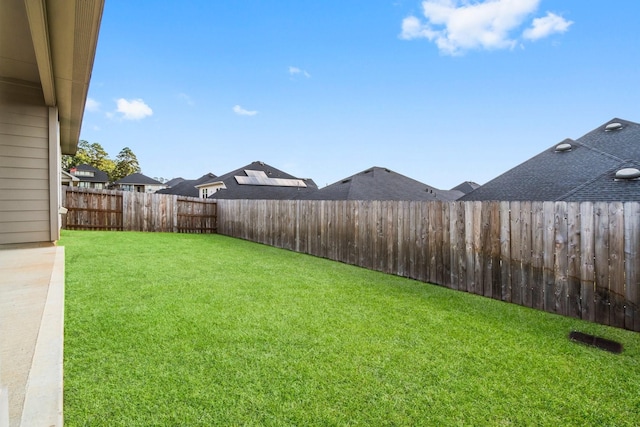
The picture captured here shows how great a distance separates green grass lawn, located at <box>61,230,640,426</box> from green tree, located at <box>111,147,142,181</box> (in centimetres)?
5799

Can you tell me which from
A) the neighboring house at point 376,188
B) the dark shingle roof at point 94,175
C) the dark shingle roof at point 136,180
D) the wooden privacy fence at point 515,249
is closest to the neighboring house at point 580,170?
the neighboring house at point 376,188

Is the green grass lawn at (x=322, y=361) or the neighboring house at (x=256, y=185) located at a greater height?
the neighboring house at (x=256, y=185)

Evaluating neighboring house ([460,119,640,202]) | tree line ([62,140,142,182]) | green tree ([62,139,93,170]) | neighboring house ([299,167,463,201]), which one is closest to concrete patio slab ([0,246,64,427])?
neighboring house ([460,119,640,202])

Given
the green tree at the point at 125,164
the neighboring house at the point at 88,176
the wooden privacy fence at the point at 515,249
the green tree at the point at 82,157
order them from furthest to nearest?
1. the green tree at the point at 125,164
2. the green tree at the point at 82,157
3. the neighboring house at the point at 88,176
4. the wooden privacy fence at the point at 515,249

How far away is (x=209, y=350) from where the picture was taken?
2.15 m

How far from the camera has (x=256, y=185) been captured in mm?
26266

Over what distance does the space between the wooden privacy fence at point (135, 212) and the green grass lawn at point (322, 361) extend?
8332 mm

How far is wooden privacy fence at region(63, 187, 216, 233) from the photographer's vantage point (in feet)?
34.0

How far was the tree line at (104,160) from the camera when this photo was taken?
48844mm

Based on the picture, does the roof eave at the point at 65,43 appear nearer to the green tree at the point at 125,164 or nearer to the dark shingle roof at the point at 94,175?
the dark shingle roof at the point at 94,175

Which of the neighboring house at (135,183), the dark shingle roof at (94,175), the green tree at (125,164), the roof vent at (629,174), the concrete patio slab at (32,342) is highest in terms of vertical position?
the green tree at (125,164)

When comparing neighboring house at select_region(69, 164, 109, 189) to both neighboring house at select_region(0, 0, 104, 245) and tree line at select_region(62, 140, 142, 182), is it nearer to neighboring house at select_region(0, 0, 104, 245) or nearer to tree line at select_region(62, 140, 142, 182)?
A: tree line at select_region(62, 140, 142, 182)

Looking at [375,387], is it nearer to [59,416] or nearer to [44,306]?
[59,416]

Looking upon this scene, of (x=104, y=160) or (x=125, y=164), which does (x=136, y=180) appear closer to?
(x=104, y=160)
